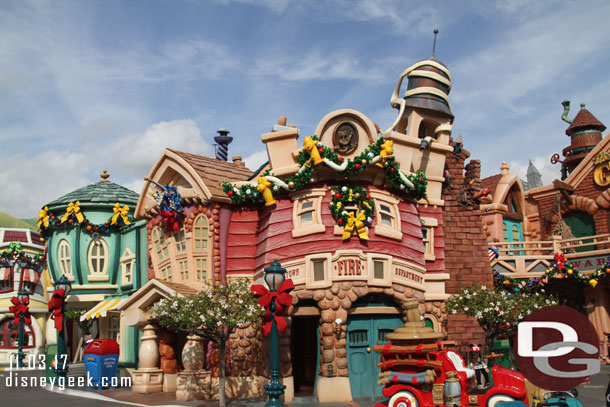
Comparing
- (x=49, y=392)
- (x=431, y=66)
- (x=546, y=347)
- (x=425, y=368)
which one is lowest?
(x=49, y=392)

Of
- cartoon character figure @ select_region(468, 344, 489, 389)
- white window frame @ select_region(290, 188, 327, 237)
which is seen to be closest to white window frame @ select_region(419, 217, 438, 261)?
cartoon character figure @ select_region(468, 344, 489, 389)

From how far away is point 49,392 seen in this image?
18.9m

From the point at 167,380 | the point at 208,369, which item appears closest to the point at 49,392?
the point at 167,380

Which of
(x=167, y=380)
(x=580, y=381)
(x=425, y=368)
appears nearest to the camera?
(x=580, y=381)

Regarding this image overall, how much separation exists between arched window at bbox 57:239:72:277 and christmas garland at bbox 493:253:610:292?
66.5 ft

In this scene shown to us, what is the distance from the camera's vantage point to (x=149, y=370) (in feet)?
60.4

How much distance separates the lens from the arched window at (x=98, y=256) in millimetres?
27531

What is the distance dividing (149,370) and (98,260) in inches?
426

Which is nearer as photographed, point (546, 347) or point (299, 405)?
point (546, 347)

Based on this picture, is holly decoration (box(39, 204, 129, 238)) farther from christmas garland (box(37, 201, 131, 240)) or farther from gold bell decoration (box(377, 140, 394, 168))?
gold bell decoration (box(377, 140, 394, 168))

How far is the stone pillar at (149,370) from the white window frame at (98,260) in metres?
9.76

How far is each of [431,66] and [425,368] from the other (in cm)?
1370

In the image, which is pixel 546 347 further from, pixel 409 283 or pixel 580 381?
pixel 409 283

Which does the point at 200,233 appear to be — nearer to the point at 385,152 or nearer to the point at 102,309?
the point at 385,152
